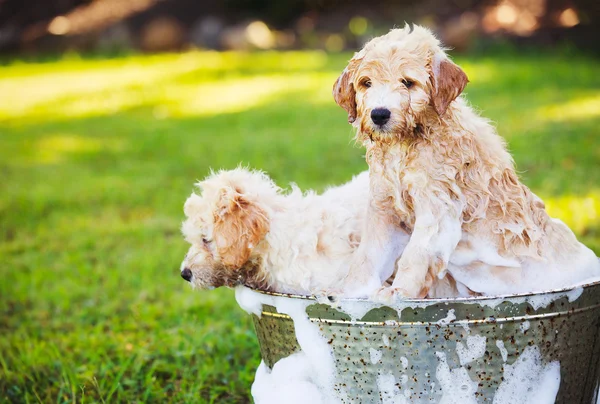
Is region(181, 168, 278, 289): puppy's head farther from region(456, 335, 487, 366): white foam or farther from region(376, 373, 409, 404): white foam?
region(456, 335, 487, 366): white foam

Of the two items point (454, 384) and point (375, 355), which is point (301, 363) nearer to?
point (375, 355)

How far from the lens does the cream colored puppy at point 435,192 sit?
2.51 m

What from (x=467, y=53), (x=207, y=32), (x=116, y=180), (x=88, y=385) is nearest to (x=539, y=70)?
(x=467, y=53)

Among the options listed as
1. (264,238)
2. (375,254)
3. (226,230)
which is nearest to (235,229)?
(226,230)

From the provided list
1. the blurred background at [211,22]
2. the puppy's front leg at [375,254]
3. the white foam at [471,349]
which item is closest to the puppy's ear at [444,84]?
the puppy's front leg at [375,254]

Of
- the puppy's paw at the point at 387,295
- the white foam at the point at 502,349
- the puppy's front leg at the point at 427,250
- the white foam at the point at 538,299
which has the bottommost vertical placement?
the white foam at the point at 502,349

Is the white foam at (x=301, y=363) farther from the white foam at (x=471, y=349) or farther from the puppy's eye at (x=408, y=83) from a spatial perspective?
the puppy's eye at (x=408, y=83)

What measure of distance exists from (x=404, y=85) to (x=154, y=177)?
518 centimetres

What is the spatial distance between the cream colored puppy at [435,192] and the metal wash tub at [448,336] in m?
0.20

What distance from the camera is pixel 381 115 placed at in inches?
97.0

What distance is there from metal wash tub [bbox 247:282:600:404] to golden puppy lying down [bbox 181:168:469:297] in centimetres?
47

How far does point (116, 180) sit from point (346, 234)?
4.77m

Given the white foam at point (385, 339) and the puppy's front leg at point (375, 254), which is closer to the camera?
the white foam at point (385, 339)

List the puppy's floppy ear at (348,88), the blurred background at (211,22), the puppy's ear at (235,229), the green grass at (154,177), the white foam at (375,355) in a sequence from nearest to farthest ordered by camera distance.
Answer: the white foam at (375,355)
the puppy's floppy ear at (348,88)
the puppy's ear at (235,229)
the green grass at (154,177)
the blurred background at (211,22)
